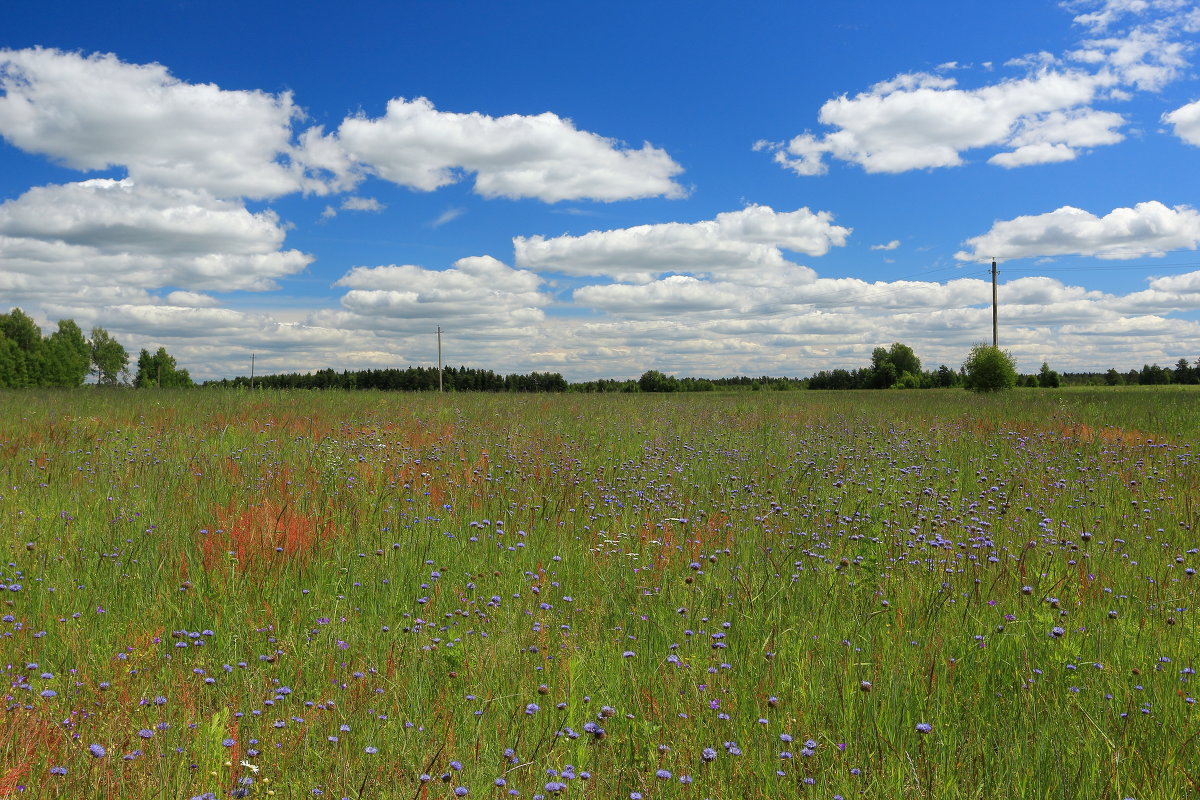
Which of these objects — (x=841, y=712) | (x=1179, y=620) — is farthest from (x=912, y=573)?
(x=841, y=712)

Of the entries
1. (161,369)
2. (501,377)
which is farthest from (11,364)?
(501,377)

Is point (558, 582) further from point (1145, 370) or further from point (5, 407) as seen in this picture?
point (1145, 370)

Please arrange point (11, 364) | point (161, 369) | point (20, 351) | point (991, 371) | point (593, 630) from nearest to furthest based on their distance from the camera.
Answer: point (593, 630)
point (991, 371)
point (11, 364)
point (20, 351)
point (161, 369)

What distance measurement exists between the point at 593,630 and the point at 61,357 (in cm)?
11411

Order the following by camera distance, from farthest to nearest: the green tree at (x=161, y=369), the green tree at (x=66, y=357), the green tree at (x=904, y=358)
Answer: the green tree at (x=161, y=369) → the green tree at (x=904, y=358) → the green tree at (x=66, y=357)

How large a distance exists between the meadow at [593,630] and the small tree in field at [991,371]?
102 feet

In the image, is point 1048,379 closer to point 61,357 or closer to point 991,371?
point 991,371

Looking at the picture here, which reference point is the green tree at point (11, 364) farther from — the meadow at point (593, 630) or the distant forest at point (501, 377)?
the meadow at point (593, 630)

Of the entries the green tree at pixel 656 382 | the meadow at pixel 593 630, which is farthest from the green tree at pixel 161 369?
the meadow at pixel 593 630

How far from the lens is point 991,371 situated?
3578cm

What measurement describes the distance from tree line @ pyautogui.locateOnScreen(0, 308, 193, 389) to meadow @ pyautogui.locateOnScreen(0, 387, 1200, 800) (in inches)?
2909

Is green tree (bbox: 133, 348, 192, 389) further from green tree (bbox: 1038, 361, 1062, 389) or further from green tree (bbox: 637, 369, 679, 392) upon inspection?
green tree (bbox: 1038, 361, 1062, 389)

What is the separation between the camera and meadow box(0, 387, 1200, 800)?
8.00 feet

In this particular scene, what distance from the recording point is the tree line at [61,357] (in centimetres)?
8100
